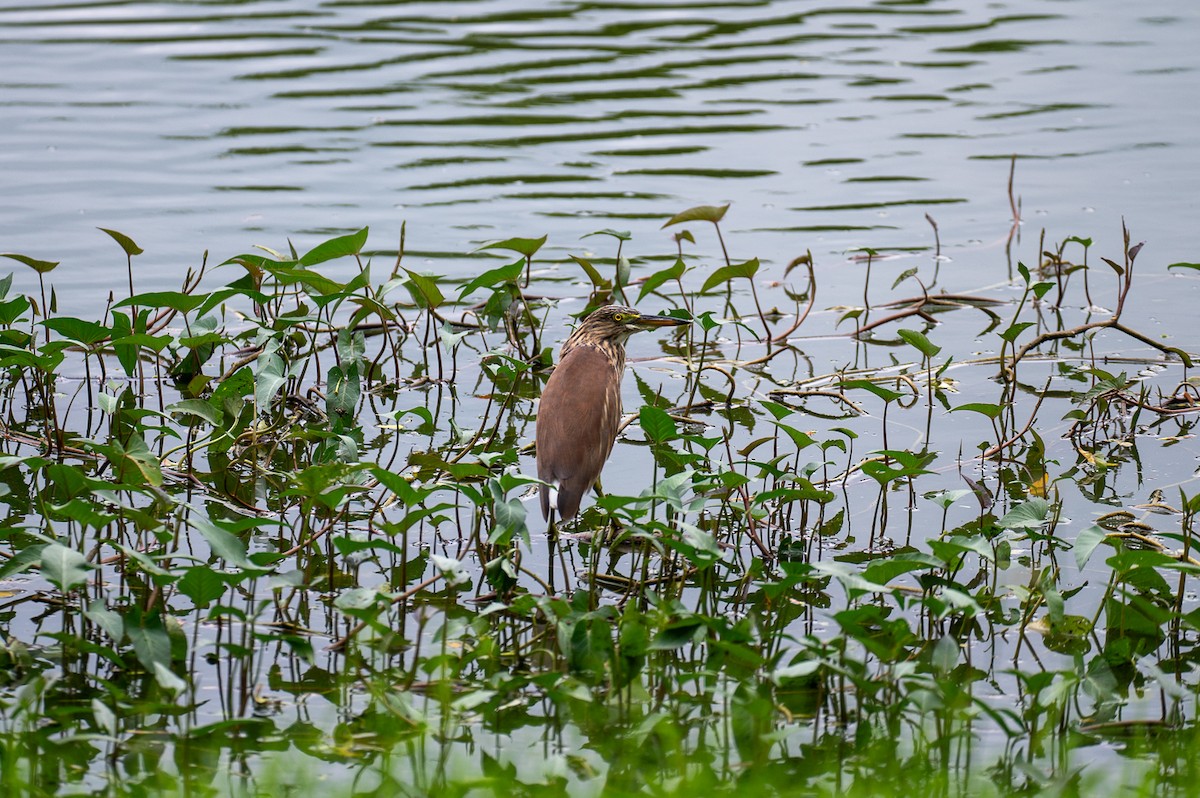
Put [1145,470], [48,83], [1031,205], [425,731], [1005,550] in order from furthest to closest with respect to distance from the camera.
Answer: [48,83], [1031,205], [1145,470], [1005,550], [425,731]

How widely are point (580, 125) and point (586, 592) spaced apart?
7.84 metres

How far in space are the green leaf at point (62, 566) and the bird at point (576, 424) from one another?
A: 64.0 inches

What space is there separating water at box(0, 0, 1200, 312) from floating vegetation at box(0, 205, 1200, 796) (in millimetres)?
2076

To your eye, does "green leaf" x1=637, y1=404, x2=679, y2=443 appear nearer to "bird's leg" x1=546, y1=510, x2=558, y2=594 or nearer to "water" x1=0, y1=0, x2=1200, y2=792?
"bird's leg" x1=546, y1=510, x2=558, y2=594

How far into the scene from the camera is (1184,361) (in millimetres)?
6406

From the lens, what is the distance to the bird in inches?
202

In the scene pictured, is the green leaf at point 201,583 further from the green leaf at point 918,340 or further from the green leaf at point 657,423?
the green leaf at point 918,340

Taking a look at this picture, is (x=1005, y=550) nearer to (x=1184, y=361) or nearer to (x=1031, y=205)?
(x=1184, y=361)

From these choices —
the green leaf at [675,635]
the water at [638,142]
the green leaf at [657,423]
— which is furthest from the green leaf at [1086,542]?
the green leaf at [657,423]

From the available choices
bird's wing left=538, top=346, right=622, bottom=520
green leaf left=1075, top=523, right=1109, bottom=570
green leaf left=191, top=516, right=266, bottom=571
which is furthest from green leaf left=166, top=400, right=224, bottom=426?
green leaf left=1075, top=523, right=1109, bottom=570

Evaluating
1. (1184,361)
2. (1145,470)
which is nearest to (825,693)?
(1145,470)

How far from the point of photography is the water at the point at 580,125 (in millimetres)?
9258

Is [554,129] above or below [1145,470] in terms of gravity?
above

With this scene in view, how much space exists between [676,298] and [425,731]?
4.84m
